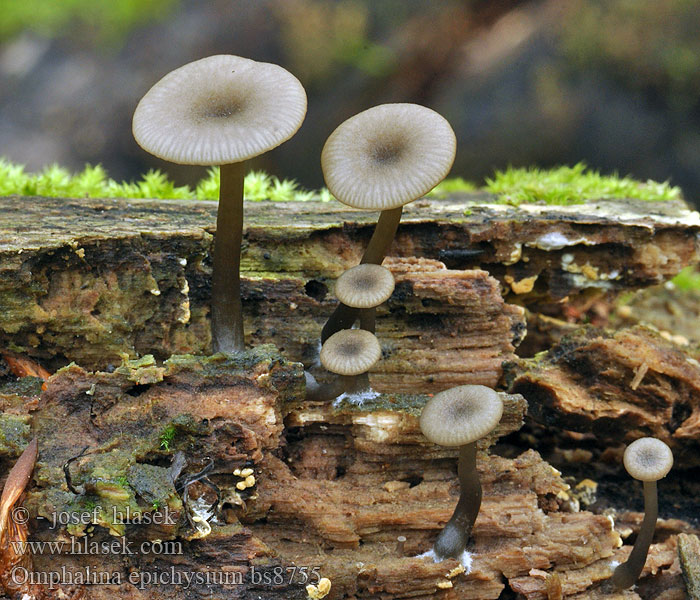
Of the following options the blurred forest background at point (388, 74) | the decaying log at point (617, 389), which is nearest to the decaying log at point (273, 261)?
the decaying log at point (617, 389)

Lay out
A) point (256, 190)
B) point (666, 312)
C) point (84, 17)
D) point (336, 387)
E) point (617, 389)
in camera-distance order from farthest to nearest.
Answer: point (84, 17), point (666, 312), point (256, 190), point (617, 389), point (336, 387)

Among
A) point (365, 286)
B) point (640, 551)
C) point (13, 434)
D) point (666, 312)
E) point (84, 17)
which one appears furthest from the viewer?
point (84, 17)

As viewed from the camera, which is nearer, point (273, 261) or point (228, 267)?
point (228, 267)

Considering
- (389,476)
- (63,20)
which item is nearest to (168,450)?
(389,476)

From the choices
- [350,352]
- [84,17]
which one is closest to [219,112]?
[350,352]

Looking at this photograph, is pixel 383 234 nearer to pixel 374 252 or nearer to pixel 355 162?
pixel 374 252

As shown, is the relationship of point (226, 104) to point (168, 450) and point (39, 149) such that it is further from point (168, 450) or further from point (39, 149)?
point (39, 149)
